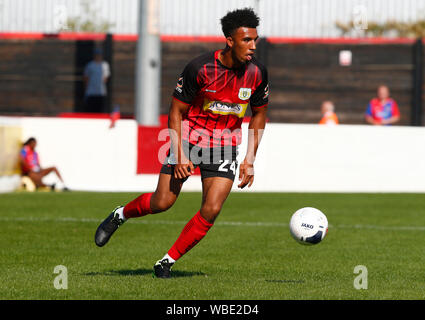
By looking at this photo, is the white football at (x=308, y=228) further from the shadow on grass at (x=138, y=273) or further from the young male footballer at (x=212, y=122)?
the shadow on grass at (x=138, y=273)

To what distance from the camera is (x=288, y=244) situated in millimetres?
11117

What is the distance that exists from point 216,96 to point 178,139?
52 cm

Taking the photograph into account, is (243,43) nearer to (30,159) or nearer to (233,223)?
(233,223)

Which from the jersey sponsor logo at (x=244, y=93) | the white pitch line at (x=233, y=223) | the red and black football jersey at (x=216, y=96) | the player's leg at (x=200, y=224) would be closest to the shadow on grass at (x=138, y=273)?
the player's leg at (x=200, y=224)

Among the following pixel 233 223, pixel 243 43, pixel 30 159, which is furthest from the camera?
pixel 30 159

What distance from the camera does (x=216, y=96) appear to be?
802cm

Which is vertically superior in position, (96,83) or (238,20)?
(238,20)

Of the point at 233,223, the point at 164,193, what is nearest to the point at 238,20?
the point at 164,193

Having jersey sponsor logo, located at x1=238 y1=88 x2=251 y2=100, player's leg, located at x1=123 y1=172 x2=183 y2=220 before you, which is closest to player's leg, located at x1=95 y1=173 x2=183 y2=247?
player's leg, located at x1=123 y1=172 x2=183 y2=220

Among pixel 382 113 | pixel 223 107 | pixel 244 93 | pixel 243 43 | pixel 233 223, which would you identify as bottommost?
pixel 233 223

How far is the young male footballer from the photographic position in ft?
26.0

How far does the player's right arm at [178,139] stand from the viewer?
7.90m
